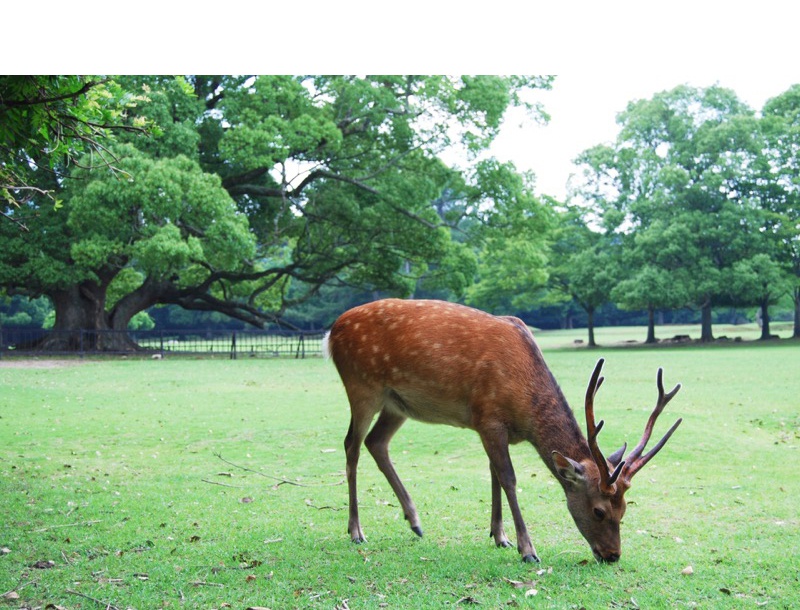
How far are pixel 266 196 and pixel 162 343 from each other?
3.38m

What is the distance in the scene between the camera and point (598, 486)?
2684 mm

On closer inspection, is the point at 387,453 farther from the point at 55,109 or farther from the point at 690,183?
the point at 690,183

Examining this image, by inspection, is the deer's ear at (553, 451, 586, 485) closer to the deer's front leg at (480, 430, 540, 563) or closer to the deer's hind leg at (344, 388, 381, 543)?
the deer's front leg at (480, 430, 540, 563)

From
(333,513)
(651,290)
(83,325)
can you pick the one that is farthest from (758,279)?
(333,513)

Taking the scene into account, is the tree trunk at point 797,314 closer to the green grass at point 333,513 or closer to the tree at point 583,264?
the tree at point 583,264

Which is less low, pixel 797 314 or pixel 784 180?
pixel 784 180

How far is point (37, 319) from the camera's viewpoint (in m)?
18.7

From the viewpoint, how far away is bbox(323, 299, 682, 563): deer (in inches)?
106

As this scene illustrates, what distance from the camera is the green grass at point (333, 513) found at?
2.61 m

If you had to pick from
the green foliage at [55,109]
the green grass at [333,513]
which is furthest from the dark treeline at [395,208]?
the green foliage at [55,109]

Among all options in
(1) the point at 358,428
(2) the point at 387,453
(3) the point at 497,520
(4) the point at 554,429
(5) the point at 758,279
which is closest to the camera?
(4) the point at 554,429

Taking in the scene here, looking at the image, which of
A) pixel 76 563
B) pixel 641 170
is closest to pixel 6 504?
pixel 76 563

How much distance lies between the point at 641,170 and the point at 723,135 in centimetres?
266

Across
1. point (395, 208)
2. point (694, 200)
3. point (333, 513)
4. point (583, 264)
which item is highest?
point (694, 200)
